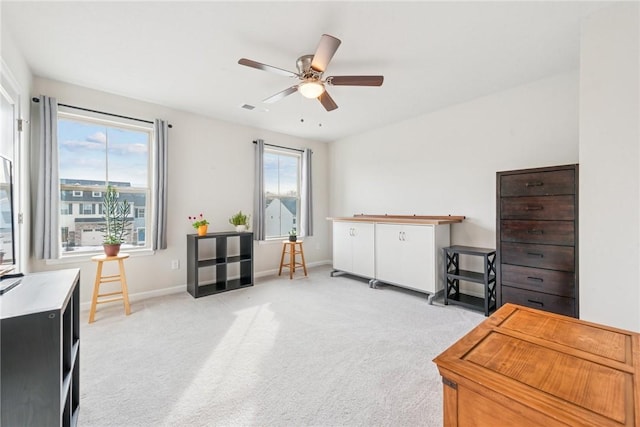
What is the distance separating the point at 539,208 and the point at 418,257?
4.53ft

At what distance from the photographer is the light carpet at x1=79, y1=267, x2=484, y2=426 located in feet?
5.12

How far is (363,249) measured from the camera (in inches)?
165

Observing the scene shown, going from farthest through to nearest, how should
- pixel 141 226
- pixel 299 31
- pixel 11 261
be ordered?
pixel 141 226 < pixel 299 31 < pixel 11 261

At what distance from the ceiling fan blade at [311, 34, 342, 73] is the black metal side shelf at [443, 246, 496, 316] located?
2.51 m

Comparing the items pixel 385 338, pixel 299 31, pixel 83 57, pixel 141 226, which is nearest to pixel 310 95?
pixel 299 31

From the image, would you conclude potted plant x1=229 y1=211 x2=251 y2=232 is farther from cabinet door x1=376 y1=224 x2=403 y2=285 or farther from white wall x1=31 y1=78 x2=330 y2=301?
cabinet door x1=376 y1=224 x2=403 y2=285

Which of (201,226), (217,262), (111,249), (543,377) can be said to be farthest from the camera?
(217,262)

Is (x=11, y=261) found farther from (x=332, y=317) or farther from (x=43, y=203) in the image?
(x=332, y=317)

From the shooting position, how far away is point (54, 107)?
9.36ft

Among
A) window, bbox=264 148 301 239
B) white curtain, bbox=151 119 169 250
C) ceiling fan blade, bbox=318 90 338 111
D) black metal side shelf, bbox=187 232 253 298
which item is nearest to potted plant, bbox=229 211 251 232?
black metal side shelf, bbox=187 232 253 298

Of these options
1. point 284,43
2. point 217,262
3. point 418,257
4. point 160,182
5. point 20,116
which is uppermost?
point 284,43

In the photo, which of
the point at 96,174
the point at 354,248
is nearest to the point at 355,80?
the point at 354,248

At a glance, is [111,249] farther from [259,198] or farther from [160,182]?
[259,198]

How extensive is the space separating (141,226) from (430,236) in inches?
148
